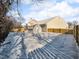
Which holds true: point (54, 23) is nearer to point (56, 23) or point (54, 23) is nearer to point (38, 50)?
point (56, 23)

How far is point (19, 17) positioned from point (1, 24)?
24.2 inches

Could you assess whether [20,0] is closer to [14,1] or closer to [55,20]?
[14,1]

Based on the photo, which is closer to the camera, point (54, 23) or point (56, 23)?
point (54, 23)

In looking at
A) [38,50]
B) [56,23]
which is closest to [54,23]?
[56,23]

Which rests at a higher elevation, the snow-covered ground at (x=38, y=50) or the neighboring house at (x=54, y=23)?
the neighboring house at (x=54, y=23)

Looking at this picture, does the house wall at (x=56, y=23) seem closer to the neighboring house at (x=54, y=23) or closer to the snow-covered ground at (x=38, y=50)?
the neighboring house at (x=54, y=23)

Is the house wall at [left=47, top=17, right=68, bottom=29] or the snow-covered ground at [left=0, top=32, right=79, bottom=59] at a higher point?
the house wall at [left=47, top=17, right=68, bottom=29]

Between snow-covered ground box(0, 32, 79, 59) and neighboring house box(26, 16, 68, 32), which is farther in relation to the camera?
neighboring house box(26, 16, 68, 32)

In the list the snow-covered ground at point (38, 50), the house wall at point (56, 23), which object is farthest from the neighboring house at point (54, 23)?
the snow-covered ground at point (38, 50)

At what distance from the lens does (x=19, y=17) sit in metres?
6.60

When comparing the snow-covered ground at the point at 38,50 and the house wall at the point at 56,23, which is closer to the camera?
the snow-covered ground at the point at 38,50

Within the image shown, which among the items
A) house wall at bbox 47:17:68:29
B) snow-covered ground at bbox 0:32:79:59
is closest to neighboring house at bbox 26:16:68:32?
house wall at bbox 47:17:68:29

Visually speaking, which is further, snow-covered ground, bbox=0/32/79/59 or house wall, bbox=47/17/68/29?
house wall, bbox=47/17/68/29

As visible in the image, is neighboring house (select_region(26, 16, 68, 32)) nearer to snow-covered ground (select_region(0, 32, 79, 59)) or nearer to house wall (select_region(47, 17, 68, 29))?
house wall (select_region(47, 17, 68, 29))
